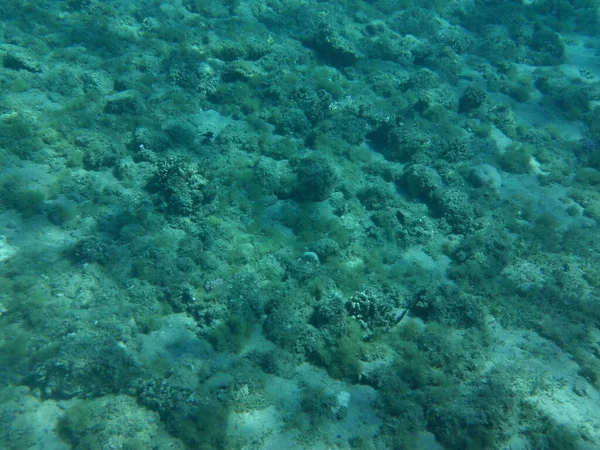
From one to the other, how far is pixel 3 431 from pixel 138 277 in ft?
13.2

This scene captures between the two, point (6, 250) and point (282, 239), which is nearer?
point (6, 250)

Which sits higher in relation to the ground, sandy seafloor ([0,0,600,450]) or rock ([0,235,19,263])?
sandy seafloor ([0,0,600,450])

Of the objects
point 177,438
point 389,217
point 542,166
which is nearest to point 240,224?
point 389,217

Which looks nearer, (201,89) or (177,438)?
(177,438)

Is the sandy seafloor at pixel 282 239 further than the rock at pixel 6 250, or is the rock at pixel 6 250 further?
the rock at pixel 6 250

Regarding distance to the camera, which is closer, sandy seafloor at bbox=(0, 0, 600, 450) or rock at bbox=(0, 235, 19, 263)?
sandy seafloor at bbox=(0, 0, 600, 450)

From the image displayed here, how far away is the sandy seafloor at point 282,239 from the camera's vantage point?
7.51 m

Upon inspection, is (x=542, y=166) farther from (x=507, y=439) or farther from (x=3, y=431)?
(x=3, y=431)

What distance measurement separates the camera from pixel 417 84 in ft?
56.3

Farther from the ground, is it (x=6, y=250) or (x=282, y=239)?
(x=282, y=239)

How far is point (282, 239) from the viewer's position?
36.3 feet

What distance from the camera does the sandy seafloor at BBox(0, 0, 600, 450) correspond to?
296 inches

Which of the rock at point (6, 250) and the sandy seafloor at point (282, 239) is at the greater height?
the sandy seafloor at point (282, 239)

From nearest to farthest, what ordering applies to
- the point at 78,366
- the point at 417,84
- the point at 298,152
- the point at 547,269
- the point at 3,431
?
1. the point at 3,431
2. the point at 78,366
3. the point at 547,269
4. the point at 298,152
5. the point at 417,84
